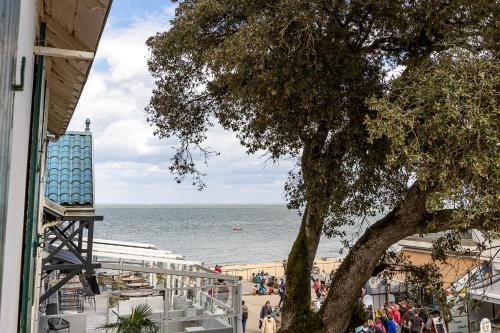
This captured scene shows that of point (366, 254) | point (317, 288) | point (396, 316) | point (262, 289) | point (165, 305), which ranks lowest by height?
point (262, 289)

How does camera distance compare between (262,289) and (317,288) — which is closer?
(317,288)

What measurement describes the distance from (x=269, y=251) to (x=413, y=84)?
222 ft

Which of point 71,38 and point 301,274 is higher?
point 71,38

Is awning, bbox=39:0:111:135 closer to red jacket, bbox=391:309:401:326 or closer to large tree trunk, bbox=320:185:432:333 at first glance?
large tree trunk, bbox=320:185:432:333

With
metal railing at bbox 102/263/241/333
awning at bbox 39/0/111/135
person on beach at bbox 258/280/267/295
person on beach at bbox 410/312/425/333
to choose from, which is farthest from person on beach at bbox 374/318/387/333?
person on beach at bbox 258/280/267/295

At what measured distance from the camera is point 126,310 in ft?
42.9

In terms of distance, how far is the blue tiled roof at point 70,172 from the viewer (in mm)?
6781

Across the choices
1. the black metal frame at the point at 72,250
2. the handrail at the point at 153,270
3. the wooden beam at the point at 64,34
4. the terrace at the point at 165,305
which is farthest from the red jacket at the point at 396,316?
the wooden beam at the point at 64,34

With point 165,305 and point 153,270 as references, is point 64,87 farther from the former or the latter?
point 165,305

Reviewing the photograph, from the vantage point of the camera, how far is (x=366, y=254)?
7871 millimetres

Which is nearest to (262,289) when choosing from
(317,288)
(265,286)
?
(265,286)

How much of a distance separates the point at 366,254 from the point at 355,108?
2.63 meters

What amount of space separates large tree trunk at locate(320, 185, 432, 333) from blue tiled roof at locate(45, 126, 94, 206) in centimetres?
459

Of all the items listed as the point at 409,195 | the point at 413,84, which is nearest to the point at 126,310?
the point at 409,195
